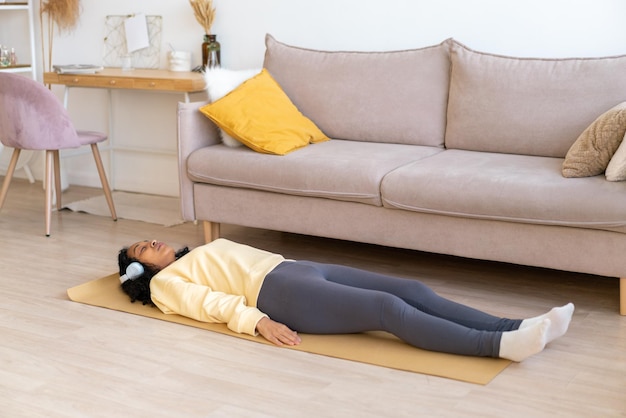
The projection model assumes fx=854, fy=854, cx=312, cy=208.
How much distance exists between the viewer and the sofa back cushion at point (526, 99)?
3.34 m

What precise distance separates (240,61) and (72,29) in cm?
115

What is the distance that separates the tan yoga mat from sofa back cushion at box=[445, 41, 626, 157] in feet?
3.87

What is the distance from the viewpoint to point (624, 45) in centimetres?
358

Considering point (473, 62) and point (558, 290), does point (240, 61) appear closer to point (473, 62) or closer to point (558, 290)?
point (473, 62)

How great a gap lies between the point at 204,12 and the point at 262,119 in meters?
1.07

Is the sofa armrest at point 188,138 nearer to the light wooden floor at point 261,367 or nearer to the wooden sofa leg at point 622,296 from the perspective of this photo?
the light wooden floor at point 261,367

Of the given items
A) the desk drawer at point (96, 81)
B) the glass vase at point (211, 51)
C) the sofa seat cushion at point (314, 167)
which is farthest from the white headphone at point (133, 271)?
the glass vase at point (211, 51)

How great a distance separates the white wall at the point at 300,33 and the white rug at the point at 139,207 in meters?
Answer: 0.13

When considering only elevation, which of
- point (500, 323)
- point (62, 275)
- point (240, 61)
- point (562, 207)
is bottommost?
point (62, 275)

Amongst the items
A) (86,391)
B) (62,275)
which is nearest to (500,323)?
(86,391)

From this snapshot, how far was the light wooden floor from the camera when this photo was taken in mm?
2250

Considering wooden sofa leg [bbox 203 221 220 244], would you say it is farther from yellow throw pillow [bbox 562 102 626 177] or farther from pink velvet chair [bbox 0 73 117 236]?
yellow throw pillow [bbox 562 102 626 177]

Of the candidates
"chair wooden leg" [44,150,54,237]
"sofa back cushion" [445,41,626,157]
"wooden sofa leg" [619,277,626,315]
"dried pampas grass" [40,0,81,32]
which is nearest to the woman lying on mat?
"wooden sofa leg" [619,277,626,315]

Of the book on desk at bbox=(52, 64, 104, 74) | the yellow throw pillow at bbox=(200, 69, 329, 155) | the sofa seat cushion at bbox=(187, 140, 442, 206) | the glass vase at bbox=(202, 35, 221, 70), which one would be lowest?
the sofa seat cushion at bbox=(187, 140, 442, 206)
